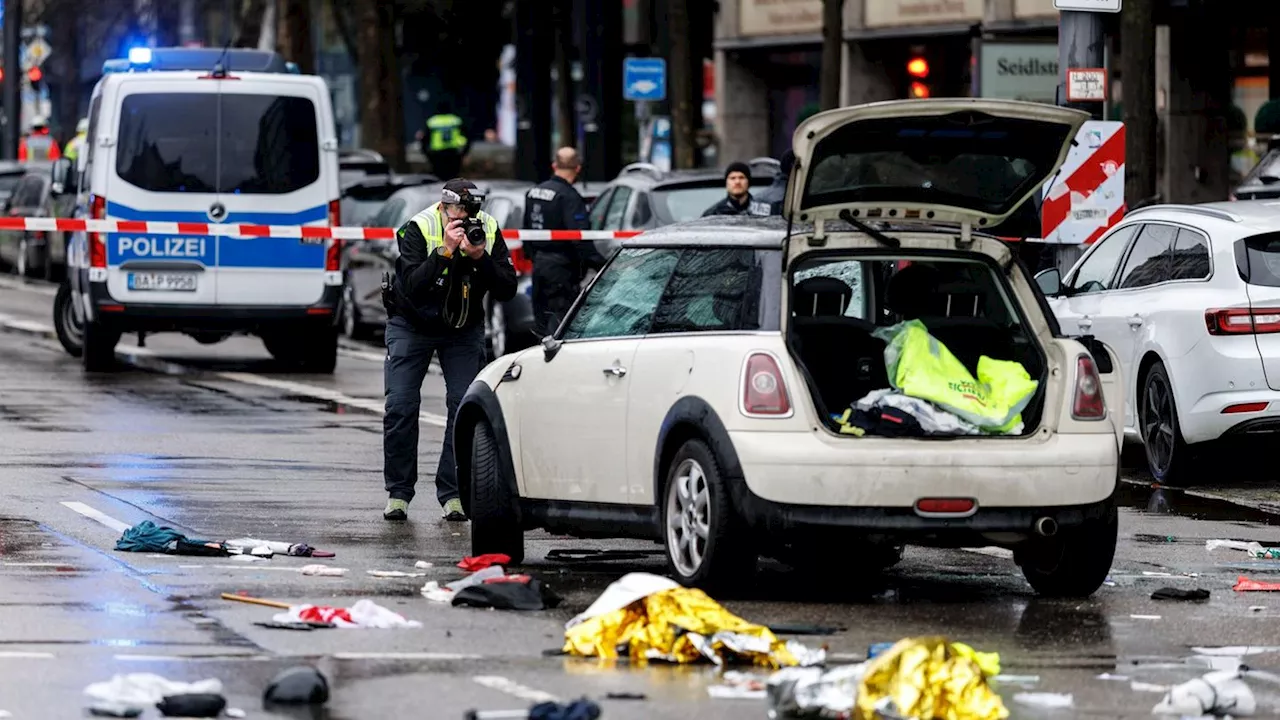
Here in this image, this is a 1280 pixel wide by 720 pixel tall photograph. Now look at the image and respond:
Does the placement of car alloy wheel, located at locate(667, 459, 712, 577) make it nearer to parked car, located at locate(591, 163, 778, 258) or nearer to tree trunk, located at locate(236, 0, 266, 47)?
parked car, located at locate(591, 163, 778, 258)

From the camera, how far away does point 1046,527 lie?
390 inches

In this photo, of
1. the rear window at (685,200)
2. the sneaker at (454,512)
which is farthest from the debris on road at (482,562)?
the rear window at (685,200)

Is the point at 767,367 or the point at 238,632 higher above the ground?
the point at 767,367

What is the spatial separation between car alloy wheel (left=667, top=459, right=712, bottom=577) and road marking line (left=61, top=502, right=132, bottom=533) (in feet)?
9.42

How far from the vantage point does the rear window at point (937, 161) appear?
10.3 meters

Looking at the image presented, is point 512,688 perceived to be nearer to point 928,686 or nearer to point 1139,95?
point 928,686

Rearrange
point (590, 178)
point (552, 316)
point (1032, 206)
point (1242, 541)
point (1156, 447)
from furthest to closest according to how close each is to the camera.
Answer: point (590, 178) < point (1032, 206) < point (1156, 447) < point (1242, 541) < point (552, 316)

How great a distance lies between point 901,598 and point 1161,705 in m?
2.55

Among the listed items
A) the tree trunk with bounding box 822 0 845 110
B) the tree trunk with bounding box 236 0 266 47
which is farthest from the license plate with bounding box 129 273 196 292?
the tree trunk with bounding box 236 0 266 47

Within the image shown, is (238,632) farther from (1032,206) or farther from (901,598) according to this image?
(1032,206)

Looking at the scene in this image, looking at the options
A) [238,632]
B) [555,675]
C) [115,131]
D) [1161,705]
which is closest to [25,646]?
[238,632]

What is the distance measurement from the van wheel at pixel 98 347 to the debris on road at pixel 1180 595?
13.3m

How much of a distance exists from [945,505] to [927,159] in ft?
4.77

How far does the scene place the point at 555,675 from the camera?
8.27 metres
